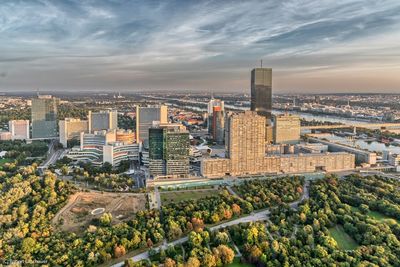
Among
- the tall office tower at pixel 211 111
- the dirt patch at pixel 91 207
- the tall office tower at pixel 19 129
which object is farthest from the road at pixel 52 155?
the tall office tower at pixel 211 111

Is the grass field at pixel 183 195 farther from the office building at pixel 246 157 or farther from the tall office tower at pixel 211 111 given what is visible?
the tall office tower at pixel 211 111

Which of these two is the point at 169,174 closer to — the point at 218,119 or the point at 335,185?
the point at 335,185

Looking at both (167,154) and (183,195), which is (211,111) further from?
(183,195)

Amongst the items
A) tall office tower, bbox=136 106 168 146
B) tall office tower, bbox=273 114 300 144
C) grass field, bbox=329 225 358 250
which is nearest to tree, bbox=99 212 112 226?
grass field, bbox=329 225 358 250

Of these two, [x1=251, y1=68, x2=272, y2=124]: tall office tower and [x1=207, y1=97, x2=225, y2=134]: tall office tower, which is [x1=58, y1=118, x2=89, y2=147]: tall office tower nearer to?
[x1=207, y1=97, x2=225, y2=134]: tall office tower

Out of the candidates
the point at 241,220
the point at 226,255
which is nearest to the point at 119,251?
the point at 226,255

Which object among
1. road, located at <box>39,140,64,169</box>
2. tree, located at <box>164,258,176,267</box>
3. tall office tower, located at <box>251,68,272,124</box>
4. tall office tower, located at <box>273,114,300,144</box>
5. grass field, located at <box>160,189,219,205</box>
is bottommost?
tree, located at <box>164,258,176,267</box>
